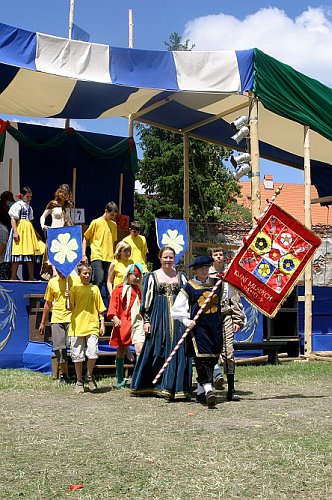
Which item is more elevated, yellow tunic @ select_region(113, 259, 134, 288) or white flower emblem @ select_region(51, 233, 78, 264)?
white flower emblem @ select_region(51, 233, 78, 264)

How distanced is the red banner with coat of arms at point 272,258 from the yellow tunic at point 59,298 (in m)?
2.02

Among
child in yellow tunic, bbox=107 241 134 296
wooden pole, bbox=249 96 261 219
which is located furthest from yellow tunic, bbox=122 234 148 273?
wooden pole, bbox=249 96 261 219

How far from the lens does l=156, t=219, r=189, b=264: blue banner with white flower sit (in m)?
10.7

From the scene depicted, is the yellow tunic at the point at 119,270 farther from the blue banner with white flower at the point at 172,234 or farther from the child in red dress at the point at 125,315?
the blue banner with white flower at the point at 172,234

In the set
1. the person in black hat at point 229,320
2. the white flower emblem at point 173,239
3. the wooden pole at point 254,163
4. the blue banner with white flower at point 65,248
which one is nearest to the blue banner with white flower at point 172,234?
the white flower emblem at point 173,239

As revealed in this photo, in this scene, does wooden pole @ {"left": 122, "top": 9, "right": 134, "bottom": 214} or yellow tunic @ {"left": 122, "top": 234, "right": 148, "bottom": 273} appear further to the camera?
wooden pole @ {"left": 122, "top": 9, "right": 134, "bottom": 214}

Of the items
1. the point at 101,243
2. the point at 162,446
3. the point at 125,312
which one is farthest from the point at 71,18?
the point at 162,446

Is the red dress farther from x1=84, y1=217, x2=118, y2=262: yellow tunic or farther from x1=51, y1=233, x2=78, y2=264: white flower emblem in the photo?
x1=84, y1=217, x2=118, y2=262: yellow tunic

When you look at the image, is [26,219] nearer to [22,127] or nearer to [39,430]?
[22,127]

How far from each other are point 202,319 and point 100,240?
12.6 feet

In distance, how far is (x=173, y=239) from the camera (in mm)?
10844

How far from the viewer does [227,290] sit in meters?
6.96

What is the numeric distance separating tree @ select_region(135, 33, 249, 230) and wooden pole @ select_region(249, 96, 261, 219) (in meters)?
14.2

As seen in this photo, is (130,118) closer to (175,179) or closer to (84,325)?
(84,325)
